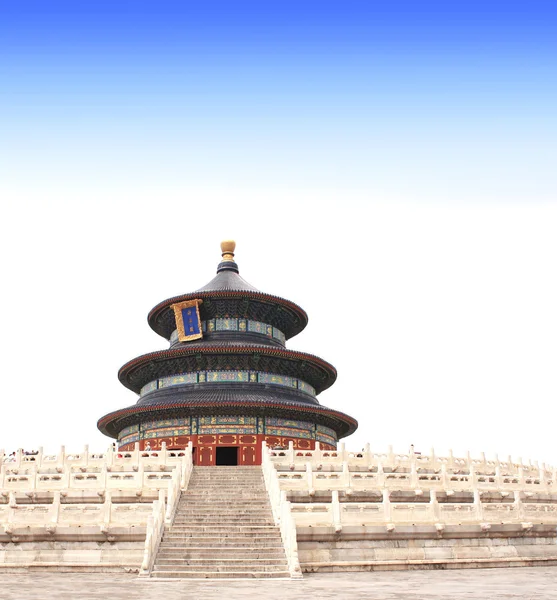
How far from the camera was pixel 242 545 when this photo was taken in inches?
643

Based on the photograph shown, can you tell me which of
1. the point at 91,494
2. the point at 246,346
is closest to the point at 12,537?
the point at 91,494

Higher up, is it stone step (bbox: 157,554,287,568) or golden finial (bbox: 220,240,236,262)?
golden finial (bbox: 220,240,236,262)

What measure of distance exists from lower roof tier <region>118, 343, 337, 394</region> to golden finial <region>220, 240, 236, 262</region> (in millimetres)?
10877

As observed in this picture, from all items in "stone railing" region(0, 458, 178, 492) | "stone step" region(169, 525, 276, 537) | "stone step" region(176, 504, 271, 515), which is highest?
"stone railing" region(0, 458, 178, 492)

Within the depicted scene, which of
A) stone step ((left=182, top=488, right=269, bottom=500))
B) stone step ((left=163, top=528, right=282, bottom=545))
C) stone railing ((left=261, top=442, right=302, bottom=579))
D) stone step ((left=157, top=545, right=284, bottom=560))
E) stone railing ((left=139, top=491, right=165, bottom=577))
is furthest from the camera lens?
stone step ((left=182, top=488, right=269, bottom=500))

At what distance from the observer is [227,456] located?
37.5 meters

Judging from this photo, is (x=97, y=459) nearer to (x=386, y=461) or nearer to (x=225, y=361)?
(x=386, y=461)

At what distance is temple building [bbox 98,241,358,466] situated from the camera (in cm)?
3672

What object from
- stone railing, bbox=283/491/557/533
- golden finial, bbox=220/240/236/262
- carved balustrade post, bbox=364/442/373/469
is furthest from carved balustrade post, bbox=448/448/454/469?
golden finial, bbox=220/240/236/262

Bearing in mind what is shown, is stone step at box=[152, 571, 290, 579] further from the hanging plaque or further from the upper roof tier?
the upper roof tier

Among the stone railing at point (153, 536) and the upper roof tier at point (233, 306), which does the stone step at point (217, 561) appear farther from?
the upper roof tier at point (233, 306)

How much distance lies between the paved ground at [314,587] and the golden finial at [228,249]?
34.7m

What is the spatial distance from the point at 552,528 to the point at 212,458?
21201 mm

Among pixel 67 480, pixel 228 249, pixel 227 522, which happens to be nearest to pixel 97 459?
pixel 67 480
